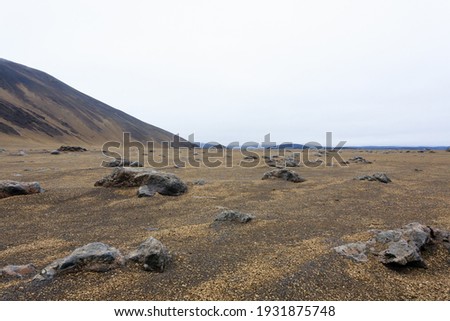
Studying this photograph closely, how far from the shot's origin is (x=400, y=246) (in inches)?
238

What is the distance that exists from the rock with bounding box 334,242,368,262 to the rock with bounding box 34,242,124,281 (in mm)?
4567

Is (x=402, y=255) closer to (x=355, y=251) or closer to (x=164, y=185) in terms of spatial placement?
(x=355, y=251)

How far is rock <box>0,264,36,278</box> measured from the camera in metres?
5.24

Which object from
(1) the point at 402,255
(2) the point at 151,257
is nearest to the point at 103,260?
(2) the point at 151,257

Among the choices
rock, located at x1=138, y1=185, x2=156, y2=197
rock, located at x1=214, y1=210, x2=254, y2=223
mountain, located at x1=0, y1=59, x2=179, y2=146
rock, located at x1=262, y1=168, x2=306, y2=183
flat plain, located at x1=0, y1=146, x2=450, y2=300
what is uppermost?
mountain, located at x1=0, y1=59, x2=179, y2=146

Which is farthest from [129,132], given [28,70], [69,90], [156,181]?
[156,181]

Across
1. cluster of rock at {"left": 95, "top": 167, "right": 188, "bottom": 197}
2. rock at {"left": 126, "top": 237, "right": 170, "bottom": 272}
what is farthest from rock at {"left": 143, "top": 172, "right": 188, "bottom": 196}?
rock at {"left": 126, "top": 237, "right": 170, "bottom": 272}

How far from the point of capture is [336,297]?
476 cm

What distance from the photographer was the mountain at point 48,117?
259 ft

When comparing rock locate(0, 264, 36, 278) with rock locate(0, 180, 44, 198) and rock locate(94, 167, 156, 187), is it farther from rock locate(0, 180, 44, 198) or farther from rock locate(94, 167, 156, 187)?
rock locate(94, 167, 156, 187)

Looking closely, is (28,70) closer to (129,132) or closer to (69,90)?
(69,90)

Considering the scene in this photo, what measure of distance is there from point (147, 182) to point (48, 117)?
101891mm

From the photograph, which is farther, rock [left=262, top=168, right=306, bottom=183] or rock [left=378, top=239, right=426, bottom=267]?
rock [left=262, top=168, right=306, bottom=183]

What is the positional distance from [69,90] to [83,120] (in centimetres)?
4459
